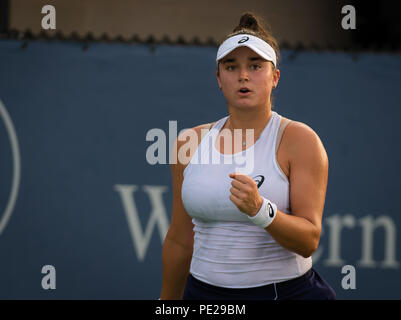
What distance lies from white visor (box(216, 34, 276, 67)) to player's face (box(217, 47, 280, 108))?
1.2 inches

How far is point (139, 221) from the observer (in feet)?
17.0

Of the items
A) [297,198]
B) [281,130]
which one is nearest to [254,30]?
[281,130]

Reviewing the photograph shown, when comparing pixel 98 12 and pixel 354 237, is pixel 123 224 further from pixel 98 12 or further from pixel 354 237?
pixel 98 12

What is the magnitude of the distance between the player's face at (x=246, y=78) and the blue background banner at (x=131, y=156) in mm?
2934

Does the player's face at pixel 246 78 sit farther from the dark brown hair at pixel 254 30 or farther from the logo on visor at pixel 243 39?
the dark brown hair at pixel 254 30

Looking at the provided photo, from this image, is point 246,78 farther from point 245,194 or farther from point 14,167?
point 14,167

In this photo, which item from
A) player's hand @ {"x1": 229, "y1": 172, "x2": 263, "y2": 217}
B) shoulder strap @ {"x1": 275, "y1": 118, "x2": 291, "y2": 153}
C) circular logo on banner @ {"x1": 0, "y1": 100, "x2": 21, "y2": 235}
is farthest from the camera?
circular logo on banner @ {"x1": 0, "y1": 100, "x2": 21, "y2": 235}

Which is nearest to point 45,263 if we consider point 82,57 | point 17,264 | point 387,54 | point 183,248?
point 17,264

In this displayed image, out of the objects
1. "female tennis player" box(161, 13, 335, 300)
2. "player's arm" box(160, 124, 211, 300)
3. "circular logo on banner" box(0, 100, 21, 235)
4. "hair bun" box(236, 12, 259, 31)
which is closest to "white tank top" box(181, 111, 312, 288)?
"female tennis player" box(161, 13, 335, 300)

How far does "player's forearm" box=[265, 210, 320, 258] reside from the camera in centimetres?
208

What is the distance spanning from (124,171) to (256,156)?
316 cm

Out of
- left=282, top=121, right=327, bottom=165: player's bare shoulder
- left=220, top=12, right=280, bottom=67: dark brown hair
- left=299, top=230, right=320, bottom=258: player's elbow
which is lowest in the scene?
left=299, top=230, right=320, bottom=258: player's elbow

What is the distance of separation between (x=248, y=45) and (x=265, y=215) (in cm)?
77

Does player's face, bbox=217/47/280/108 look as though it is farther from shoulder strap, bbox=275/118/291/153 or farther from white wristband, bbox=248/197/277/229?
white wristband, bbox=248/197/277/229
